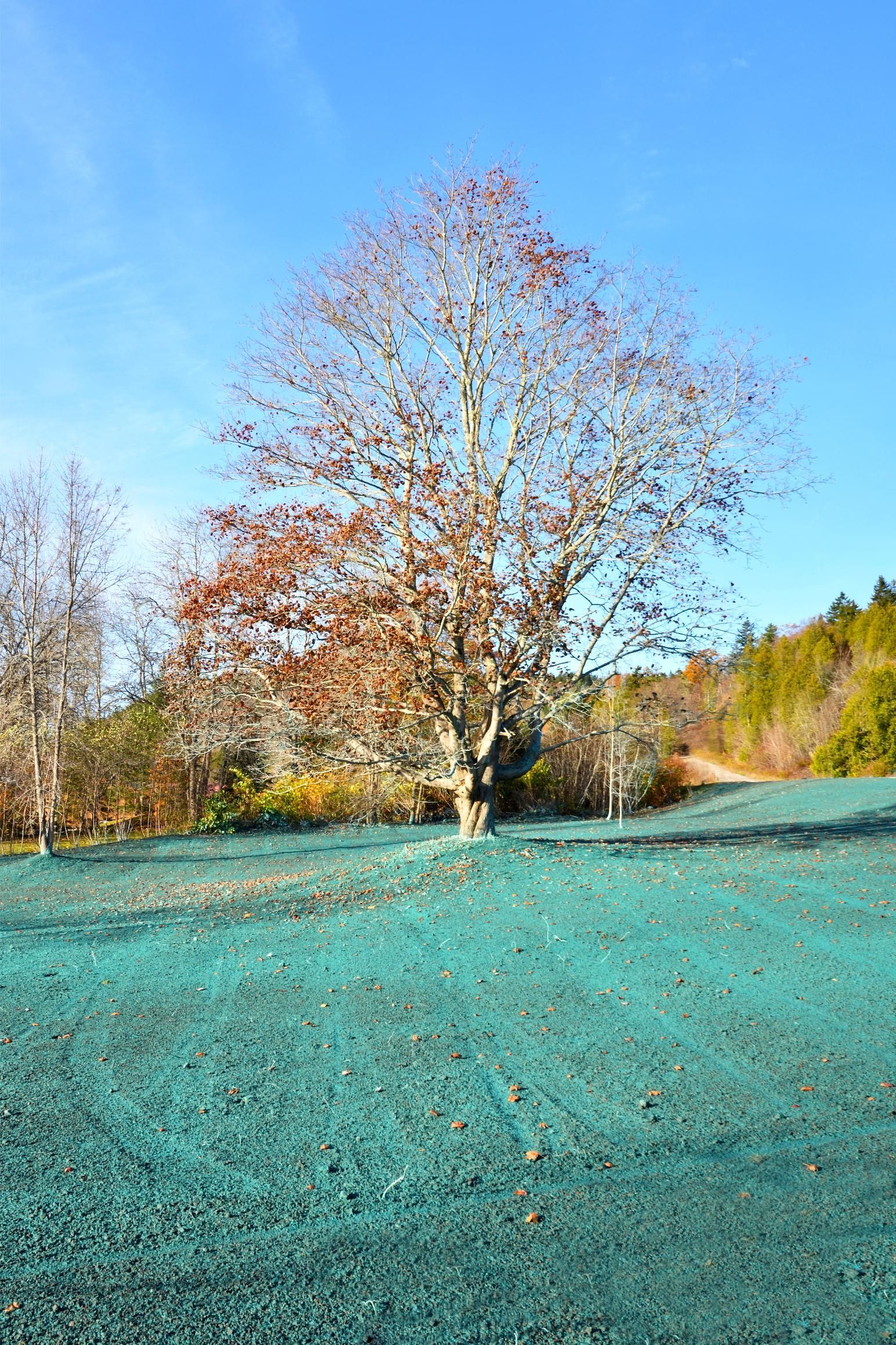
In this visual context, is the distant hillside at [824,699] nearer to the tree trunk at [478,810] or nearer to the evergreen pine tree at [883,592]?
the evergreen pine tree at [883,592]

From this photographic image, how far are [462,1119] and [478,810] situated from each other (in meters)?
6.07

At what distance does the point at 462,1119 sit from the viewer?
3.64 m

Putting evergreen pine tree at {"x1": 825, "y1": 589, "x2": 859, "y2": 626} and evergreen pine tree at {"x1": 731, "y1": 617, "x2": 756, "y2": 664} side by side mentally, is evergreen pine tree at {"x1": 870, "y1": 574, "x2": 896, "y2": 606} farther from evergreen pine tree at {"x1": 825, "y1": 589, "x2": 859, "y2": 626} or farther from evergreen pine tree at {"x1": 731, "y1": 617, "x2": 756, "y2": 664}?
evergreen pine tree at {"x1": 731, "y1": 617, "x2": 756, "y2": 664}

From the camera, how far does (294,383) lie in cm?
982

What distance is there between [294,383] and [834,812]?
34.9 ft

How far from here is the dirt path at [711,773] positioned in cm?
3412

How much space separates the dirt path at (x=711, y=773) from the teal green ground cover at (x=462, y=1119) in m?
26.8

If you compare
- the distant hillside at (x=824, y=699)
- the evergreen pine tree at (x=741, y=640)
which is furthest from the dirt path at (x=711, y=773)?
the evergreen pine tree at (x=741, y=640)

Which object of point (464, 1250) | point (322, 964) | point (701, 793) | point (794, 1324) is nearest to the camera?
point (794, 1324)

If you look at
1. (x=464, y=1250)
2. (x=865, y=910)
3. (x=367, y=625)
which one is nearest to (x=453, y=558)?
(x=367, y=625)

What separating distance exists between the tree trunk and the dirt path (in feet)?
77.4

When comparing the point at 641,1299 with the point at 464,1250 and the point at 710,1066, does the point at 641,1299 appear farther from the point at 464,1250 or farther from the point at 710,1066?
the point at 710,1066

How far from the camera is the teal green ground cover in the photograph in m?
2.53

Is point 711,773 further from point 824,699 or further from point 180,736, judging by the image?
point 180,736
